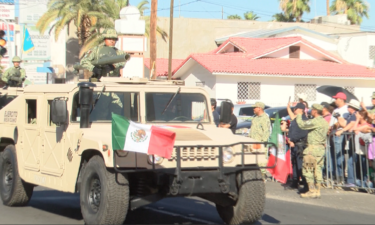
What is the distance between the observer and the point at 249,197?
303 inches

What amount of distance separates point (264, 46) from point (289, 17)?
2524 cm

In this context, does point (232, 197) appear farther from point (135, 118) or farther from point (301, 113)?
point (301, 113)

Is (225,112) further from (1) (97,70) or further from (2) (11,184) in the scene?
(2) (11,184)

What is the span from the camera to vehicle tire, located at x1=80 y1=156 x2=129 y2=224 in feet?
23.6

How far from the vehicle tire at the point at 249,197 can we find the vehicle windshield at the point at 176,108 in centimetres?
157

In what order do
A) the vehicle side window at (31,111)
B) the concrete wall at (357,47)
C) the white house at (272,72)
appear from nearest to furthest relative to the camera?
the vehicle side window at (31,111)
the white house at (272,72)
the concrete wall at (357,47)

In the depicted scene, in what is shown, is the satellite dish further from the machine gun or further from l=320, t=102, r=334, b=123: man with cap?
the machine gun

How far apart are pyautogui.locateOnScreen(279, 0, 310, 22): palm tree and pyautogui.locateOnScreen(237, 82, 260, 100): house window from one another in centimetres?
2740

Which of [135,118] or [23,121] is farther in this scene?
[23,121]

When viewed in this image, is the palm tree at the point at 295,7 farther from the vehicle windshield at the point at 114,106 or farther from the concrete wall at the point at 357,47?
the vehicle windshield at the point at 114,106

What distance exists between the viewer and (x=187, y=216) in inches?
358

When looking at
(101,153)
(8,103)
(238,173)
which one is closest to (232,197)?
(238,173)

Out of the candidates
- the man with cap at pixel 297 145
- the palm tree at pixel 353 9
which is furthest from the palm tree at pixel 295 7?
the man with cap at pixel 297 145

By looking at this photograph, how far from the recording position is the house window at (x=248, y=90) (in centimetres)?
3366
